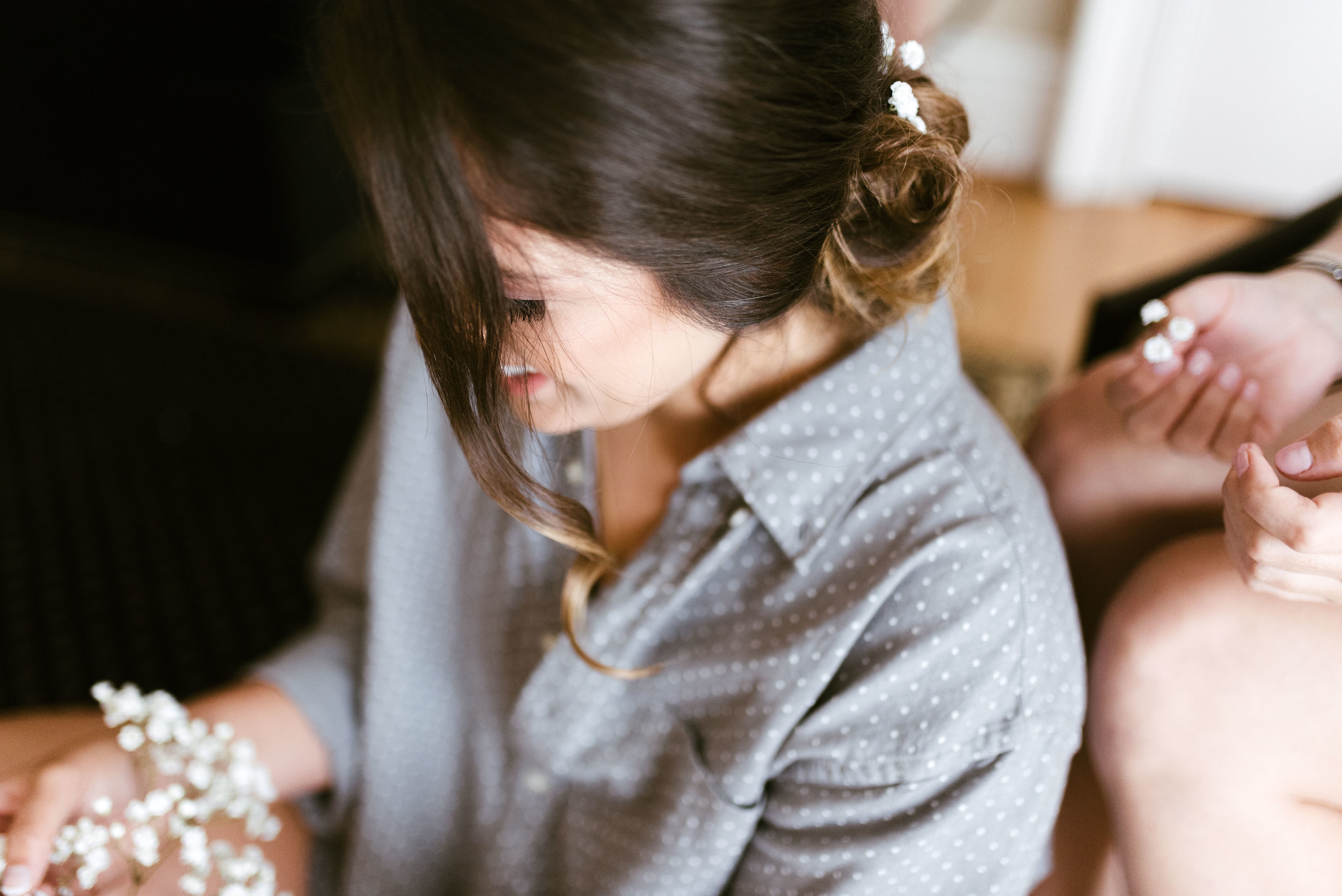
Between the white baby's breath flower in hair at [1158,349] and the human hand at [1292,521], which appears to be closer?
the human hand at [1292,521]

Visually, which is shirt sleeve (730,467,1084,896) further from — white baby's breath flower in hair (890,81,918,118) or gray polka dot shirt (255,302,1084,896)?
white baby's breath flower in hair (890,81,918,118)

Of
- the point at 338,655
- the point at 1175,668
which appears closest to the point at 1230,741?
the point at 1175,668

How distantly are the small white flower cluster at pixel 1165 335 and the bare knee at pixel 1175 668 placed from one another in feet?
0.41

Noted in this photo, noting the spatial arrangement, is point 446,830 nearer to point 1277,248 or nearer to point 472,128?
point 472,128

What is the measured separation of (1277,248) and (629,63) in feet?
2.28

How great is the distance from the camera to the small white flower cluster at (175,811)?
0.58 m

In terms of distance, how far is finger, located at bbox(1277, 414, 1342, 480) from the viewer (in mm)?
497

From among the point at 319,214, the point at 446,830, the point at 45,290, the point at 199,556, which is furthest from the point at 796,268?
the point at 45,290

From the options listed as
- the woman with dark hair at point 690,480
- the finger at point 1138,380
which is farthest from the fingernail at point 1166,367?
the woman with dark hair at point 690,480

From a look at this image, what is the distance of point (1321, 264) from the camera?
693 mm

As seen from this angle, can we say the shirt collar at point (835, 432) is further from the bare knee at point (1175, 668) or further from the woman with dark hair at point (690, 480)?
the bare knee at point (1175, 668)

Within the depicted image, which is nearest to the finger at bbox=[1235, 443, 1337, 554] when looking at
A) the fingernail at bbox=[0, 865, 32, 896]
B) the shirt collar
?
the shirt collar

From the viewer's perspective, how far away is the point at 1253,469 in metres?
0.51

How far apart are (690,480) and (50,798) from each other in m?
0.50
